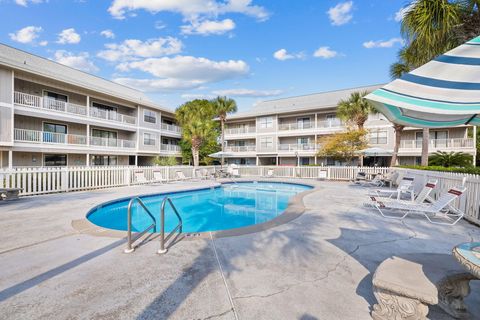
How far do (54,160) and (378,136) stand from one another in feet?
106

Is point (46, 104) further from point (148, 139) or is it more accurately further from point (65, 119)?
point (148, 139)

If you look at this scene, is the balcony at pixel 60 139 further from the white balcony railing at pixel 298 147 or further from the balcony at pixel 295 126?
the balcony at pixel 295 126

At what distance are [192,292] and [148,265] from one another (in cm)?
112

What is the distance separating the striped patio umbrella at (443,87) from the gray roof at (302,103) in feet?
82.1

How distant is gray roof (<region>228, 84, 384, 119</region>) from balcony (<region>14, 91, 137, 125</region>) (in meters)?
15.5

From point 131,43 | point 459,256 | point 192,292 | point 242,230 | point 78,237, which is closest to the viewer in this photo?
point 459,256

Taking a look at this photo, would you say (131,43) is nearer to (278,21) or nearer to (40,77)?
(40,77)

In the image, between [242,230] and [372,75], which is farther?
[372,75]

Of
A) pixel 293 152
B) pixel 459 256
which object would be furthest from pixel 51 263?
pixel 293 152

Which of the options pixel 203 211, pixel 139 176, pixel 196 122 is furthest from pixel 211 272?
pixel 196 122

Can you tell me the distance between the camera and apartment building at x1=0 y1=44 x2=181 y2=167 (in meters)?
15.7

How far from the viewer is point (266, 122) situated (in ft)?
103

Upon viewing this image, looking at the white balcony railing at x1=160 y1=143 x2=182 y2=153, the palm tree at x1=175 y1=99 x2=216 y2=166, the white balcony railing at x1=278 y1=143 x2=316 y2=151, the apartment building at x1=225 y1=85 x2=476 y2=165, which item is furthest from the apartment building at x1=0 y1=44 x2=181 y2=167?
the white balcony railing at x1=278 y1=143 x2=316 y2=151

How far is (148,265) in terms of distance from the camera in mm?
3549
